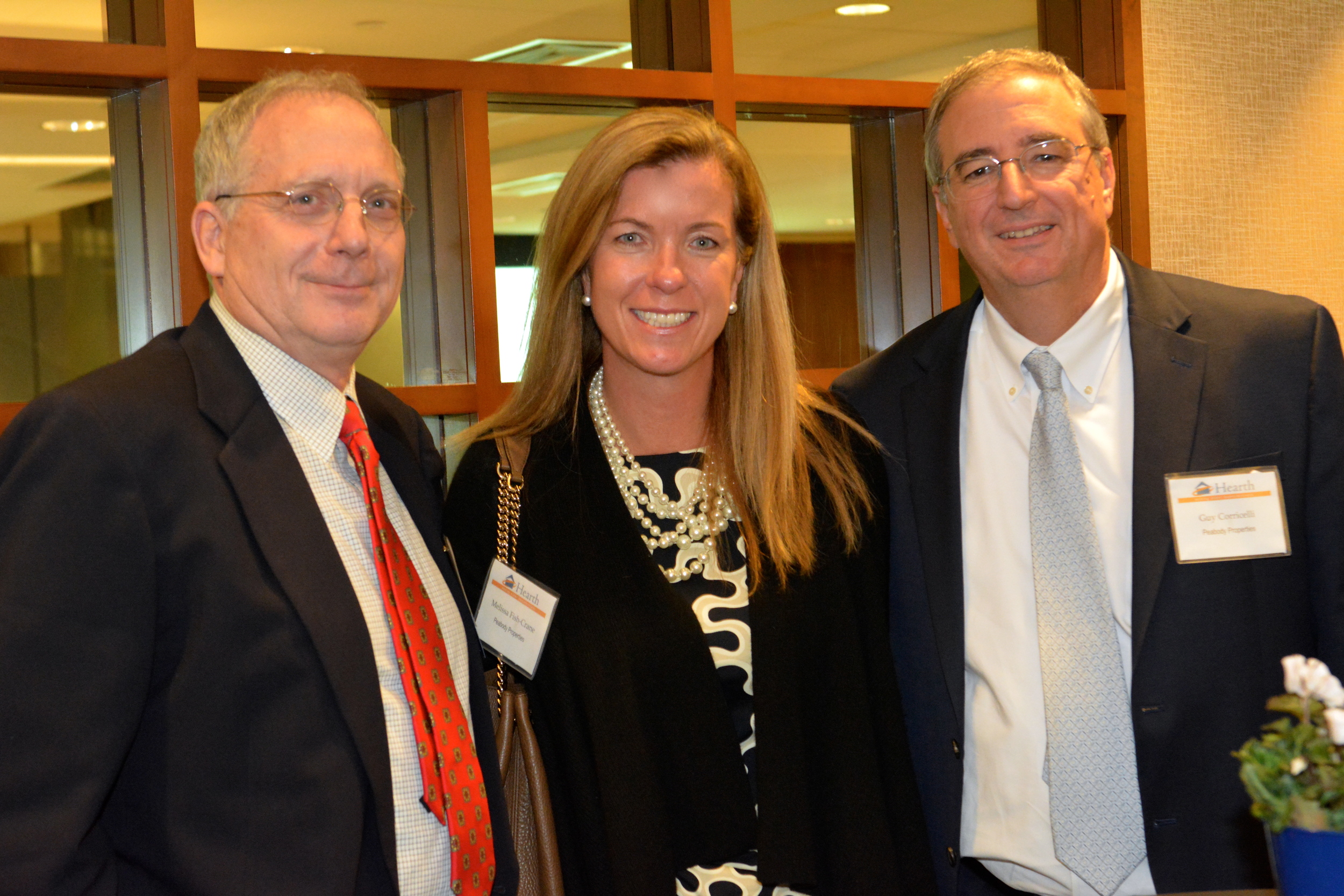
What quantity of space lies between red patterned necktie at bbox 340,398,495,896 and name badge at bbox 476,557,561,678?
263mm

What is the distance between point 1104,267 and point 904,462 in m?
0.52

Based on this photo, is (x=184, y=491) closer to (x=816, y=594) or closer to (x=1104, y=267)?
(x=816, y=594)

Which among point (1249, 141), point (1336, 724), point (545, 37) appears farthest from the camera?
point (1249, 141)

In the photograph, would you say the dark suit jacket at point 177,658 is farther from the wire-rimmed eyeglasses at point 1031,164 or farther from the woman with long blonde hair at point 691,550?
the wire-rimmed eyeglasses at point 1031,164

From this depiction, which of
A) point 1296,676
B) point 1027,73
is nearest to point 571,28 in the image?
point 1027,73

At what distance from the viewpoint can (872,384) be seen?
2467mm

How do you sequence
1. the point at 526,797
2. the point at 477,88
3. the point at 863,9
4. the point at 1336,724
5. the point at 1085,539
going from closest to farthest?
the point at 1336,724, the point at 526,797, the point at 1085,539, the point at 477,88, the point at 863,9

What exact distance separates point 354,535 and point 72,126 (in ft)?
5.35

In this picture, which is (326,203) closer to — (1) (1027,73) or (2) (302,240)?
(2) (302,240)

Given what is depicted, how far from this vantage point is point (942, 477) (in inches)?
87.5

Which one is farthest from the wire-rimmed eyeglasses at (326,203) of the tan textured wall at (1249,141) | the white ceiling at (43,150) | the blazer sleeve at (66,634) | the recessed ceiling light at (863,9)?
the tan textured wall at (1249,141)

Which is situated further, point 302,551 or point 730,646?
point 730,646

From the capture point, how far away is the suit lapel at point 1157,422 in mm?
2020

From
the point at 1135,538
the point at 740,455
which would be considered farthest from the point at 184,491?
the point at 1135,538
